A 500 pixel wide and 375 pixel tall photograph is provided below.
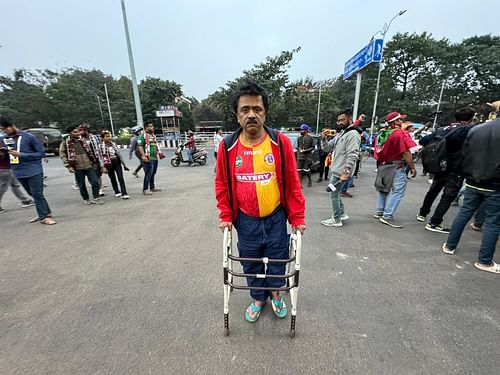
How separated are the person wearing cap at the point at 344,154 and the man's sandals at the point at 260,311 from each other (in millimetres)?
2128

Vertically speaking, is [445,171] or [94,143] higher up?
[94,143]

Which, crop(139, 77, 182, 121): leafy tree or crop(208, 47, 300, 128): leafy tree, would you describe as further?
crop(139, 77, 182, 121): leafy tree

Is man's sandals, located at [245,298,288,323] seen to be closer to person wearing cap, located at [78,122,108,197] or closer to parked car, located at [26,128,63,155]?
person wearing cap, located at [78,122,108,197]

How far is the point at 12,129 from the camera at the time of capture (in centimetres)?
369

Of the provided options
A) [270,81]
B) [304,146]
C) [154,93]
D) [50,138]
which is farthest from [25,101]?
[304,146]

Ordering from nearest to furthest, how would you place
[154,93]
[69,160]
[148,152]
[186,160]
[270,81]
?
[69,160]
[148,152]
[186,160]
[270,81]
[154,93]

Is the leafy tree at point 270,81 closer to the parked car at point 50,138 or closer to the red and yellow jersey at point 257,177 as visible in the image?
the parked car at point 50,138

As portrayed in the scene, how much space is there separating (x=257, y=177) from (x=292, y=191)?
1.00 ft

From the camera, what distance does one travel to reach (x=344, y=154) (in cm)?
358

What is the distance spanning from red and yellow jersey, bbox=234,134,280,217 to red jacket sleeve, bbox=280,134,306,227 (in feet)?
0.33

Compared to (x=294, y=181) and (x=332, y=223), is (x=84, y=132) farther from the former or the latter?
(x=332, y=223)

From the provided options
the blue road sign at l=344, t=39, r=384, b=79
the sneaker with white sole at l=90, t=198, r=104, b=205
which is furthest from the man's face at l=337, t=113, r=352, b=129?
the blue road sign at l=344, t=39, r=384, b=79

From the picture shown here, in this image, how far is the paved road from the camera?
161 cm

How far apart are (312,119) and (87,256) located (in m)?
39.0
